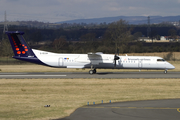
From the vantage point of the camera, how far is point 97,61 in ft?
121

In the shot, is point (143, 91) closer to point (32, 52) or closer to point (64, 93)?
point (64, 93)

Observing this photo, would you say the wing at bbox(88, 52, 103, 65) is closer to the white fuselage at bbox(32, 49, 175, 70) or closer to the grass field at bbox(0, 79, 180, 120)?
the white fuselage at bbox(32, 49, 175, 70)

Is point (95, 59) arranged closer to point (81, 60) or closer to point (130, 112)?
point (81, 60)

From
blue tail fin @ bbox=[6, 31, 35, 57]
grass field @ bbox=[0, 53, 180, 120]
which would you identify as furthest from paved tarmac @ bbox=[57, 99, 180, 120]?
blue tail fin @ bbox=[6, 31, 35, 57]

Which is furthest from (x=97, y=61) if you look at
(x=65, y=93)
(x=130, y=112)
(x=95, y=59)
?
(x=130, y=112)

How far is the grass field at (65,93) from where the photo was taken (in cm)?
1598

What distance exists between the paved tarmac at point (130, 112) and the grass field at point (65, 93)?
121 cm

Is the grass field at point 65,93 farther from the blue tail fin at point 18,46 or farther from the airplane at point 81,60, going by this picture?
the blue tail fin at point 18,46

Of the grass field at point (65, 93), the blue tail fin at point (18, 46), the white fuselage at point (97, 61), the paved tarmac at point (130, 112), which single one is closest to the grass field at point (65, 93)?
the grass field at point (65, 93)

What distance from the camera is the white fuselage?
1439 inches

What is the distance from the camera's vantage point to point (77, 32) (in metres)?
188

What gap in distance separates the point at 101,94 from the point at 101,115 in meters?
8.30

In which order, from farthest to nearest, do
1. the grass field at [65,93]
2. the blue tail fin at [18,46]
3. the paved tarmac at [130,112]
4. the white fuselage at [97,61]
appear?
the blue tail fin at [18,46] < the white fuselage at [97,61] < the grass field at [65,93] < the paved tarmac at [130,112]

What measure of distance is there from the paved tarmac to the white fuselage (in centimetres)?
1916
